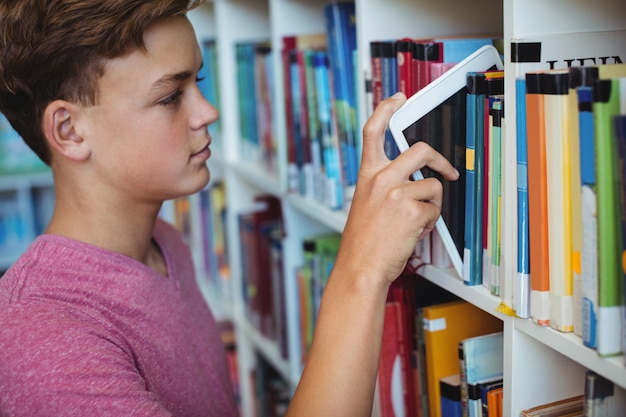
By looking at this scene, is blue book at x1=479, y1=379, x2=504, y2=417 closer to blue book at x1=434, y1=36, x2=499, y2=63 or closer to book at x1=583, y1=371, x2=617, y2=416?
book at x1=583, y1=371, x2=617, y2=416

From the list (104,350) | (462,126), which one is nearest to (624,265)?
(462,126)

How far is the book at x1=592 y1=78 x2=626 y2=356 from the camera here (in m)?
0.70

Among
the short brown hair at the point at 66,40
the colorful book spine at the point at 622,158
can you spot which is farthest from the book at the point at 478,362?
the short brown hair at the point at 66,40

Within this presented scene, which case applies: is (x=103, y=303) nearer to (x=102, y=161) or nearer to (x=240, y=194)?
(x=102, y=161)

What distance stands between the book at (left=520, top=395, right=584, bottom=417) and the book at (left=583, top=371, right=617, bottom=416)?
9 cm

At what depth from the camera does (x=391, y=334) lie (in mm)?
1174

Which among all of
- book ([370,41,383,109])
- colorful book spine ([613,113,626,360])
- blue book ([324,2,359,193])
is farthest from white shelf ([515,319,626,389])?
blue book ([324,2,359,193])

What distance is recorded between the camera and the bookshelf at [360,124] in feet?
2.75

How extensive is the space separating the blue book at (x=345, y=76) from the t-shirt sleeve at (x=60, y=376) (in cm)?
61

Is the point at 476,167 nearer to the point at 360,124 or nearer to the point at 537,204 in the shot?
the point at 537,204

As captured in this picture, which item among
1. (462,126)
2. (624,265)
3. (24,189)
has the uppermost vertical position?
(462,126)

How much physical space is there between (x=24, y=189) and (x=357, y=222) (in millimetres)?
3146

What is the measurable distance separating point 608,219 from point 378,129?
1.05 ft

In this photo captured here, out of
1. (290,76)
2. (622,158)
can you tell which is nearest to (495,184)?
(622,158)
